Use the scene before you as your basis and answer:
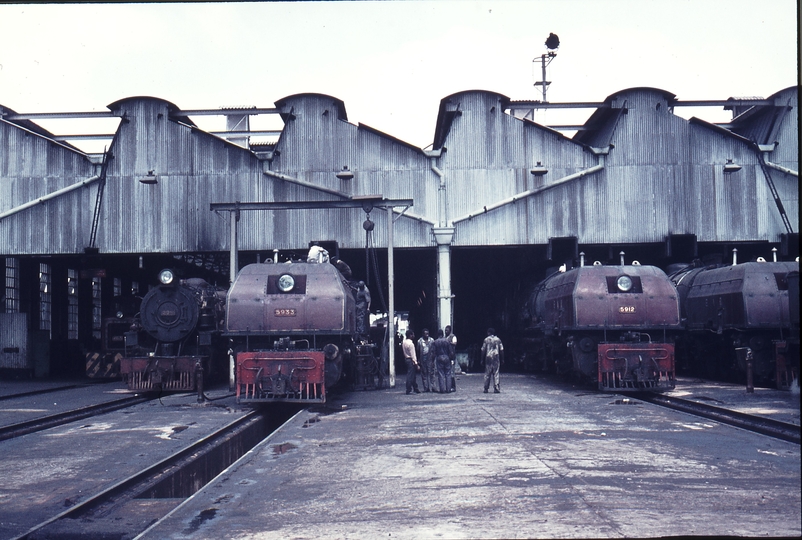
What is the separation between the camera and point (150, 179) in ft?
82.9

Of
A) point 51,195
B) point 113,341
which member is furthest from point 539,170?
point 51,195

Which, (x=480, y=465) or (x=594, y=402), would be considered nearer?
(x=480, y=465)

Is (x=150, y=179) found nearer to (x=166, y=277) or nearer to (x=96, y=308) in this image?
(x=166, y=277)

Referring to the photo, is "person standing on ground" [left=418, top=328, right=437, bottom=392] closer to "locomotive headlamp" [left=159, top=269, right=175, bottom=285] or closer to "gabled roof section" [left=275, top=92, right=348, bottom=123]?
"locomotive headlamp" [left=159, top=269, right=175, bottom=285]

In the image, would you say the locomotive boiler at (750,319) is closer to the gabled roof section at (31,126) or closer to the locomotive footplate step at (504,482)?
the locomotive footplate step at (504,482)

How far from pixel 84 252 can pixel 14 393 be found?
5521 millimetres

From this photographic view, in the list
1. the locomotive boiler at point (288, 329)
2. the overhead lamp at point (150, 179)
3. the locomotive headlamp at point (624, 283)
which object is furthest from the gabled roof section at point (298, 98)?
the locomotive headlamp at point (624, 283)

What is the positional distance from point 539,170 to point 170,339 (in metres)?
12.8

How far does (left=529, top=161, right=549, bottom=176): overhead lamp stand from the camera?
84.5ft

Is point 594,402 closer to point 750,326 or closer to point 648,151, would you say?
point 750,326

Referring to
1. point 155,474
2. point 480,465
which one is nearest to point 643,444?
point 480,465

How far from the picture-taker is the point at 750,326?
18781mm

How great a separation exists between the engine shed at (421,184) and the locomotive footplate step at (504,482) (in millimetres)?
13588

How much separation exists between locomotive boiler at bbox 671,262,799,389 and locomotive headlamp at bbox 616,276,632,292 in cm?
283
